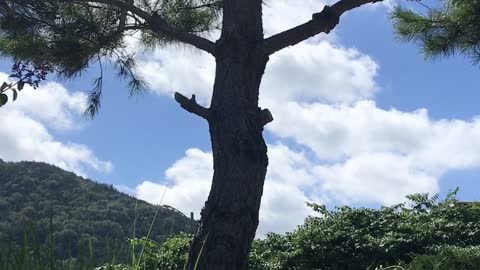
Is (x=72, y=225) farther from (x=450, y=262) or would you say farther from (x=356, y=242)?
(x=356, y=242)

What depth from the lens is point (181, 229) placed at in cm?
891

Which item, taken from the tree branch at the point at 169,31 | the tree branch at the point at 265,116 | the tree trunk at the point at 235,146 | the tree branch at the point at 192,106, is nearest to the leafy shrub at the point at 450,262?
the tree trunk at the point at 235,146

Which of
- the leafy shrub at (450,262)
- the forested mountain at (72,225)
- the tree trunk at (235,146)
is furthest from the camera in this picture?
the leafy shrub at (450,262)

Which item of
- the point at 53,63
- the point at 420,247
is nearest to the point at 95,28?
the point at 53,63

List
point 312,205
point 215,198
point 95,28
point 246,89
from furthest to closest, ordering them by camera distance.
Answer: point 312,205, point 95,28, point 246,89, point 215,198

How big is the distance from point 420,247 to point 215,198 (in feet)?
11.4

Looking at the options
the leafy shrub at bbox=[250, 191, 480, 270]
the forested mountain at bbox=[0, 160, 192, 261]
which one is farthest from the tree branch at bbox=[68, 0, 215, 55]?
the leafy shrub at bbox=[250, 191, 480, 270]

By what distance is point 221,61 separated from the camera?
5.31 metres

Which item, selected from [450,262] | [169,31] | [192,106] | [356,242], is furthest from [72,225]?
[356,242]

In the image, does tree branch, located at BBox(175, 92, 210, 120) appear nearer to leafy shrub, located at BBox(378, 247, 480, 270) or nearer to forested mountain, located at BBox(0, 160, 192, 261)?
forested mountain, located at BBox(0, 160, 192, 261)

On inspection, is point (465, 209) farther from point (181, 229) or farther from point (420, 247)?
point (181, 229)

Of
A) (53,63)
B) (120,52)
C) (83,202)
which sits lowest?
(83,202)

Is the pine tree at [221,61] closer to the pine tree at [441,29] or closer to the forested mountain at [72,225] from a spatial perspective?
the forested mountain at [72,225]

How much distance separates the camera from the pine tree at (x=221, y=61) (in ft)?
15.5
